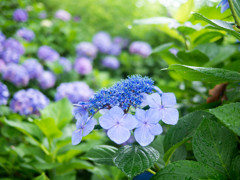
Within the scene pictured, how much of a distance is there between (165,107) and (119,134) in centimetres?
13

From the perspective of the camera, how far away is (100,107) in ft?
1.94

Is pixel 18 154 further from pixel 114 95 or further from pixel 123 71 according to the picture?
pixel 123 71

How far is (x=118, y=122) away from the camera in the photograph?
1.79 ft

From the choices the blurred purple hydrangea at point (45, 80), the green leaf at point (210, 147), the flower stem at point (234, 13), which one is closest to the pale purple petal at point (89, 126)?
the green leaf at point (210, 147)

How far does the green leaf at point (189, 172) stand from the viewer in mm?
543

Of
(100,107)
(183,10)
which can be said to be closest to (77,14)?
(183,10)

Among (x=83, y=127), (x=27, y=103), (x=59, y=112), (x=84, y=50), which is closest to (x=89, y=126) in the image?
(x=83, y=127)

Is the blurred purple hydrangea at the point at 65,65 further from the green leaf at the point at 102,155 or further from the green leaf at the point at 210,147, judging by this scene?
the green leaf at the point at 210,147

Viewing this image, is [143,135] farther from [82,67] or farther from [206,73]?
[82,67]

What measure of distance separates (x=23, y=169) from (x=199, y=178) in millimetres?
892

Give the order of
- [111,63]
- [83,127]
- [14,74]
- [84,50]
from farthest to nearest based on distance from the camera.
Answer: [111,63] < [84,50] < [14,74] < [83,127]

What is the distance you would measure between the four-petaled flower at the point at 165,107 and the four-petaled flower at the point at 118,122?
6 cm

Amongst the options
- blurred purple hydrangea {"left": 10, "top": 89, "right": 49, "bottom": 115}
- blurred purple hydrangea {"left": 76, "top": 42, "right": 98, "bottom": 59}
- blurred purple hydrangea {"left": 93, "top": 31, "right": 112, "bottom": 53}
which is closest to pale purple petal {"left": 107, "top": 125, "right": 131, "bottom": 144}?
blurred purple hydrangea {"left": 10, "top": 89, "right": 49, "bottom": 115}

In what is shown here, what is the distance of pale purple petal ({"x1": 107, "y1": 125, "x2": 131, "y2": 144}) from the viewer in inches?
20.6
